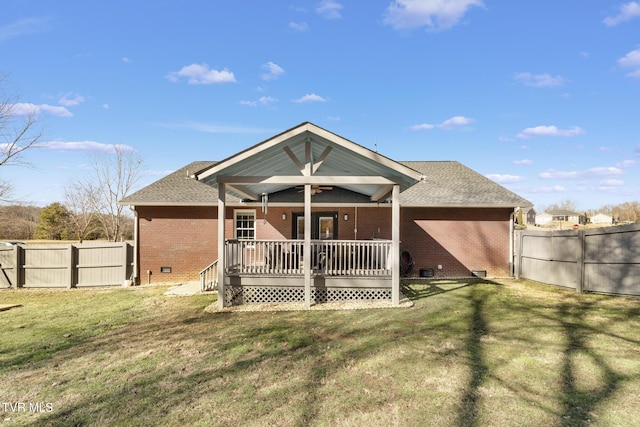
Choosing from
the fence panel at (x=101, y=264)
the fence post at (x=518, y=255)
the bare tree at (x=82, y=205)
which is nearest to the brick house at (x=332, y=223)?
the fence post at (x=518, y=255)

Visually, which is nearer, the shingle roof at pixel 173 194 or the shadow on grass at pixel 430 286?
the shadow on grass at pixel 430 286

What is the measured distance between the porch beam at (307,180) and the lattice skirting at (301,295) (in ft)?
9.52

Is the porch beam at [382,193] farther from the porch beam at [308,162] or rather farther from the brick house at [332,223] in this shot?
the porch beam at [308,162]

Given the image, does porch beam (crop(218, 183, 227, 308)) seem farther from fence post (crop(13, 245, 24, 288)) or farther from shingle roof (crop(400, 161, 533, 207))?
fence post (crop(13, 245, 24, 288))

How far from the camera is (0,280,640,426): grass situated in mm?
3564

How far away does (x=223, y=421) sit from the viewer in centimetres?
342

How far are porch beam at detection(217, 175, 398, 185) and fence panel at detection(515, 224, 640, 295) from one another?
6372 mm

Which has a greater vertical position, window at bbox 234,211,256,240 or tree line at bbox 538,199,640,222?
tree line at bbox 538,199,640,222

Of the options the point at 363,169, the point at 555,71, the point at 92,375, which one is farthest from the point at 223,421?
the point at 555,71

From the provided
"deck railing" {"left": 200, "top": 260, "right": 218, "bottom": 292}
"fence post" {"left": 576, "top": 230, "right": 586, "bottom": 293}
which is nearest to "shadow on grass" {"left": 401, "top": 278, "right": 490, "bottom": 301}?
"fence post" {"left": 576, "top": 230, "right": 586, "bottom": 293}

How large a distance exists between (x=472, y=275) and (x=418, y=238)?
2608 mm

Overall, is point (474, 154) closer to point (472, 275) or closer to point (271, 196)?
point (472, 275)

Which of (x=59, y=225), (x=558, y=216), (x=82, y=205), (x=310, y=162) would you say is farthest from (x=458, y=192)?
(x=558, y=216)

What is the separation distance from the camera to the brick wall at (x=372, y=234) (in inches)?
498
